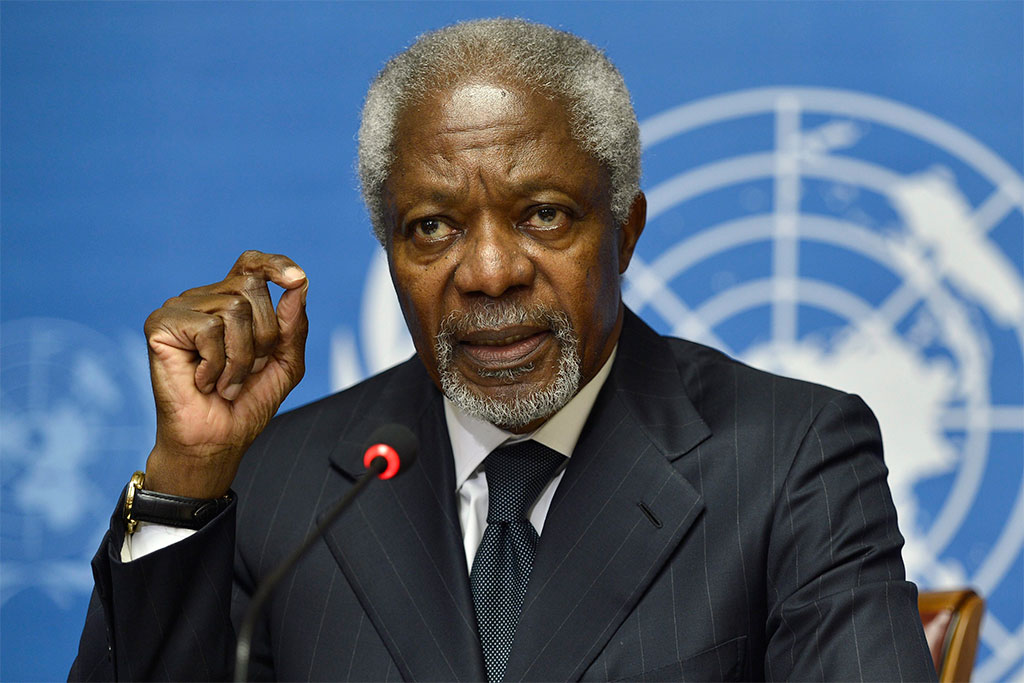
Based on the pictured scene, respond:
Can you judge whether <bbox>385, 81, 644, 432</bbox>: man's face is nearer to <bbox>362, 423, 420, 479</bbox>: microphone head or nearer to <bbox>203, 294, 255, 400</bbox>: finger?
<bbox>203, 294, 255, 400</bbox>: finger

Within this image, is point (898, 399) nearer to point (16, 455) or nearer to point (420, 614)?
point (420, 614)

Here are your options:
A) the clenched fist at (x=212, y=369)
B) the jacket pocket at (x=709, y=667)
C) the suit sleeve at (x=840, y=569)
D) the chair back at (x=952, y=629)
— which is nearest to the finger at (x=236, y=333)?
the clenched fist at (x=212, y=369)

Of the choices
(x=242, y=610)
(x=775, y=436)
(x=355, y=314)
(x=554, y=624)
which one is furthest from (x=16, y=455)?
(x=775, y=436)

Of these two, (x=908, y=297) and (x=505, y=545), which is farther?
(x=908, y=297)

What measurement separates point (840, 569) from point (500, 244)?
0.73 metres

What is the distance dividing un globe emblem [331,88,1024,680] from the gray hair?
1094mm

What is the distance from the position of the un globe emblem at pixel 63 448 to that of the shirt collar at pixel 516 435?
1527 mm

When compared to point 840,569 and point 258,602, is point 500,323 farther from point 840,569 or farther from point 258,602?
point 258,602

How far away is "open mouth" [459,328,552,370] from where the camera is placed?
187 centimetres

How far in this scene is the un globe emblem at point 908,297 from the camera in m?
3.05

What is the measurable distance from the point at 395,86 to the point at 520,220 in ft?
1.11

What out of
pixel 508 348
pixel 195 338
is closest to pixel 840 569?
pixel 508 348

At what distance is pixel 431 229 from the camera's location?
1.91 m

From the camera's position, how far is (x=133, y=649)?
5.83 feet
